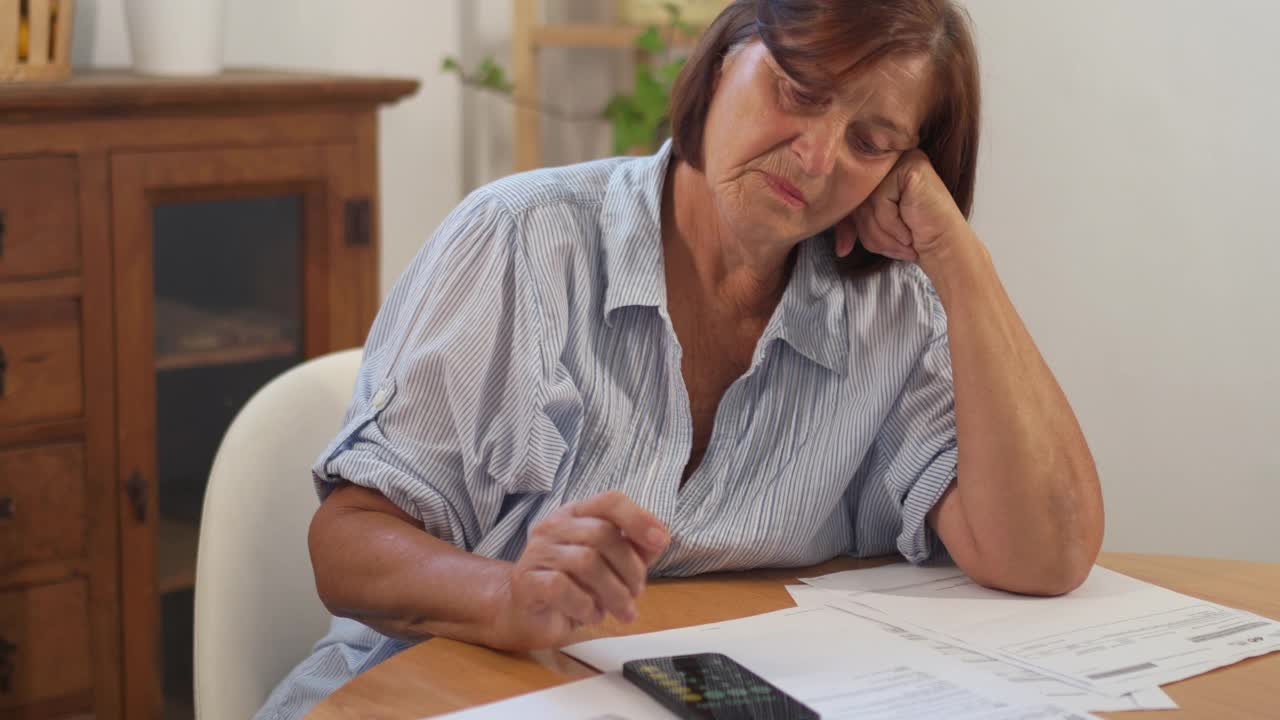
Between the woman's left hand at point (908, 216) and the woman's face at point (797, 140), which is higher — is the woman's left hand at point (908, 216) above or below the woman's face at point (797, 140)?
below

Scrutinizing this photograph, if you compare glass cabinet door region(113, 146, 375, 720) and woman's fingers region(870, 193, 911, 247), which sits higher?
woman's fingers region(870, 193, 911, 247)

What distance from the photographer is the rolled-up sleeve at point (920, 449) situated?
1.30 meters

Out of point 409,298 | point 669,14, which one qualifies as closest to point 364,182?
point 669,14

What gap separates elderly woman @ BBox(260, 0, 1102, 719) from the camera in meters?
1.16

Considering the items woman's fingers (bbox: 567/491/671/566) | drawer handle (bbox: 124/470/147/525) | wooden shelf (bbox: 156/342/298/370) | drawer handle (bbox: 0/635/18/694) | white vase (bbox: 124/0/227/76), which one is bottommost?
drawer handle (bbox: 0/635/18/694)

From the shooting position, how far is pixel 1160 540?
207cm

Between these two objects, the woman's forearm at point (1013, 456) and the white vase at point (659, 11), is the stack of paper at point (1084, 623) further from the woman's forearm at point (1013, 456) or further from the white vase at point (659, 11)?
the white vase at point (659, 11)

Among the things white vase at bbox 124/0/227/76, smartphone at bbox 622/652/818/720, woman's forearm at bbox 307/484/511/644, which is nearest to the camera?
smartphone at bbox 622/652/818/720

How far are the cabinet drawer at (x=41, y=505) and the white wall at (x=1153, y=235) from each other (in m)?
1.51

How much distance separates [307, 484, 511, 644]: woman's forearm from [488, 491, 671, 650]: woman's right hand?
6cm

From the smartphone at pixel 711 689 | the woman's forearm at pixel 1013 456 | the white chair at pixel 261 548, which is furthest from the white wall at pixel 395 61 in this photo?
the smartphone at pixel 711 689

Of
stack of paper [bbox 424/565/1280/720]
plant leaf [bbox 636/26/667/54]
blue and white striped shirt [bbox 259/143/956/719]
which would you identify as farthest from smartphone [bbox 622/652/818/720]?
plant leaf [bbox 636/26/667/54]

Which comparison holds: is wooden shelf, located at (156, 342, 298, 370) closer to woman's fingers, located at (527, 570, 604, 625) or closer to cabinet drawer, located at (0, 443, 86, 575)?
cabinet drawer, located at (0, 443, 86, 575)

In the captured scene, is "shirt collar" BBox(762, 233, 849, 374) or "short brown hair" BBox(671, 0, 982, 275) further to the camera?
"shirt collar" BBox(762, 233, 849, 374)
